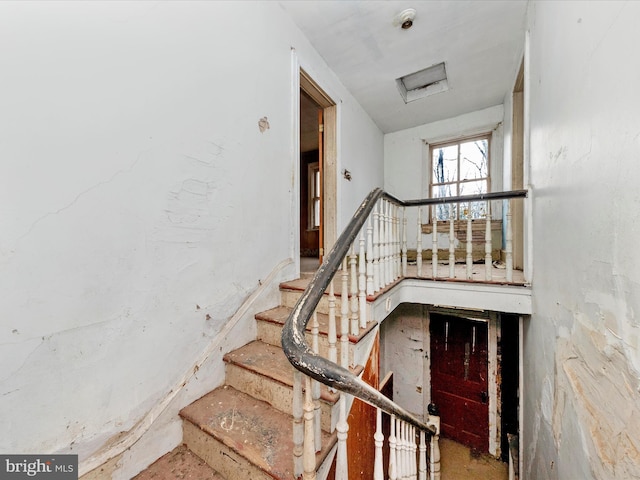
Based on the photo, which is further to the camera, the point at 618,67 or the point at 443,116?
the point at 443,116

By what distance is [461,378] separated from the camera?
11.0ft

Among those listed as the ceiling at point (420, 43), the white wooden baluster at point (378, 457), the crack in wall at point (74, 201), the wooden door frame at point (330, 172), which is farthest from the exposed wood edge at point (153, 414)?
the ceiling at point (420, 43)

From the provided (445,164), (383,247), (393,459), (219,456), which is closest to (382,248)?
(383,247)

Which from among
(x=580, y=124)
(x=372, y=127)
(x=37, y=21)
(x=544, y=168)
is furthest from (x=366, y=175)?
(x=37, y=21)

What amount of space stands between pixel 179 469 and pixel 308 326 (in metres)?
0.95

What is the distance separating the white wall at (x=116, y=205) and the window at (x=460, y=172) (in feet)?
10.9

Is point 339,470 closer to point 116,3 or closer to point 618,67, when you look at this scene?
point 618,67

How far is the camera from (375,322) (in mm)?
1696

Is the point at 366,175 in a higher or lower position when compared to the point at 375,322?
higher

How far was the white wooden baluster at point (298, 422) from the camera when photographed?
90 centimetres

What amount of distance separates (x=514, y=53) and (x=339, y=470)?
3834 mm

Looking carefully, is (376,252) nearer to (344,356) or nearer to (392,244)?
(392,244)

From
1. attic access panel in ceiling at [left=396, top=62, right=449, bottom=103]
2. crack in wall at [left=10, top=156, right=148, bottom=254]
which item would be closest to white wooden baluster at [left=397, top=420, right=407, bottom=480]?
crack in wall at [left=10, top=156, right=148, bottom=254]

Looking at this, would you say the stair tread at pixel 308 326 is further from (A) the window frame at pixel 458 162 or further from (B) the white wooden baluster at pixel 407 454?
(A) the window frame at pixel 458 162
